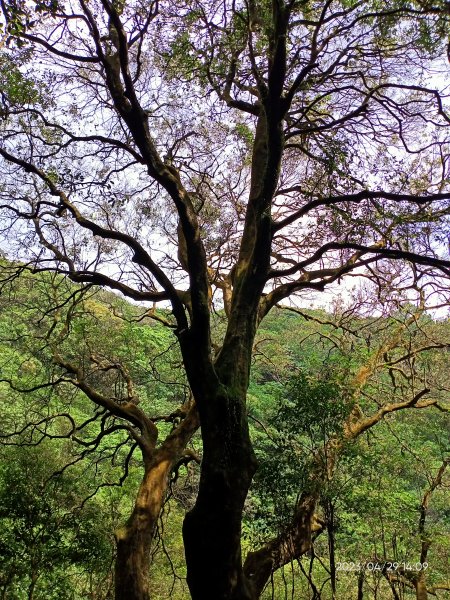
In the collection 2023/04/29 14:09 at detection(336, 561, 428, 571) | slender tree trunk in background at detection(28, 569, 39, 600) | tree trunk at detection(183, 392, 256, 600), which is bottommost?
slender tree trunk in background at detection(28, 569, 39, 600)

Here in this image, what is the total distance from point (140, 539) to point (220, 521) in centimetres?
228

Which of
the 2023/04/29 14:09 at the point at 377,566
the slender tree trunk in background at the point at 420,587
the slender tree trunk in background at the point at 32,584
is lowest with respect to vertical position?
the slender tree trunk in background at the point at 32,584

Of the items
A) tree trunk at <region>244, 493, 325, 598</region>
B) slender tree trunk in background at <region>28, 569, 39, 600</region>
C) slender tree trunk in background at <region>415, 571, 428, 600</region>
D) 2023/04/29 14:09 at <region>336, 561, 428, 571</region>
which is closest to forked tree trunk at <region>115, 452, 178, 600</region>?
tree trunk at <region>244, 493, 325, 598</region>

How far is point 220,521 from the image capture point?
3.08 meters

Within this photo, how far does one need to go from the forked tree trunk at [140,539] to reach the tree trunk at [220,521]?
6.17 ft

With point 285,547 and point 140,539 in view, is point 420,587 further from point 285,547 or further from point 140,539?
point 140,539

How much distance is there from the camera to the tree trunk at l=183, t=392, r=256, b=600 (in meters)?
3.05

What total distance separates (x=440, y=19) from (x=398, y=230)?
2070mm

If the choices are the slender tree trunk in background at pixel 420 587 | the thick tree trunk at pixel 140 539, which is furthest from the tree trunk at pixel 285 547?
the slender tree trunk in background at pixel 420 587

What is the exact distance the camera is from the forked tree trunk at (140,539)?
4.68 metres

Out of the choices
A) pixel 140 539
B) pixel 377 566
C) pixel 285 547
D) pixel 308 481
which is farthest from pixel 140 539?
pixel 377 566

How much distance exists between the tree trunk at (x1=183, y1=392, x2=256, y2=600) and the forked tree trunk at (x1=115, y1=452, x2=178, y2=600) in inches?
74.0

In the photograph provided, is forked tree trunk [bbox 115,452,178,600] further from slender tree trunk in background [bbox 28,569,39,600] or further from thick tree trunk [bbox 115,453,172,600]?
slender tree trunk in background [bbox 28,569,39,600]

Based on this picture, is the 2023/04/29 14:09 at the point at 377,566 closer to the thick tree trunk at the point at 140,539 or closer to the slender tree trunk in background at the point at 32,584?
the thick tree trunk at the point at 140,539
